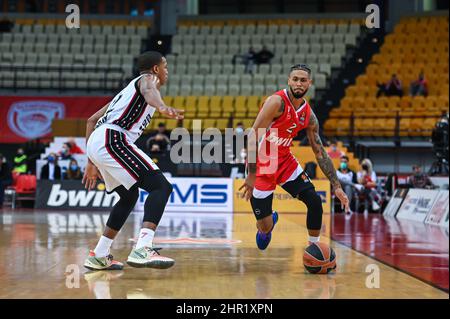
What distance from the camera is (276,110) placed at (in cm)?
612

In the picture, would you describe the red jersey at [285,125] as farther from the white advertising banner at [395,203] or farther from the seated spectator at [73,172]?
the seated spectator at [73,172]

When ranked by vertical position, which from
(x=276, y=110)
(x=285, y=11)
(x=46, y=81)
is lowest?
(x=276, y=110)

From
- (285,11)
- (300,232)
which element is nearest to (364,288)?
(300,232)

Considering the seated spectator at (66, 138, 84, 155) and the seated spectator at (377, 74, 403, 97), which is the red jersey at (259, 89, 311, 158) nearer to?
the seated spectator at (66, 138, 84, 155)

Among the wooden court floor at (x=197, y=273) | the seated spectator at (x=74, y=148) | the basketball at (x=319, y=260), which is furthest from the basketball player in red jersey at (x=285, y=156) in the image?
the seated spectator at (x=74, y=148)

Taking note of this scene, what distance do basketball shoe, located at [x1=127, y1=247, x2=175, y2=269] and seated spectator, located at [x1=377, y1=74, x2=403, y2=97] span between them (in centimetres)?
1935

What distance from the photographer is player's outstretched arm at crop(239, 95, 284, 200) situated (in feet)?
19.7

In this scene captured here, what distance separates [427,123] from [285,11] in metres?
12.6

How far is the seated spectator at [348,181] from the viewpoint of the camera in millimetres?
17453

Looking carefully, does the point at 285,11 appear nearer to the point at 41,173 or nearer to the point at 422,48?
the point at 422,48

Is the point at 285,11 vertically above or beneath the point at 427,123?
above

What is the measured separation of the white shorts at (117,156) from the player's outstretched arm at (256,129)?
871 mm

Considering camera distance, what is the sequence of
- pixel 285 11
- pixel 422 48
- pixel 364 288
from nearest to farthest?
pixel 364 288, pixel 422 48, pixel 285 11
